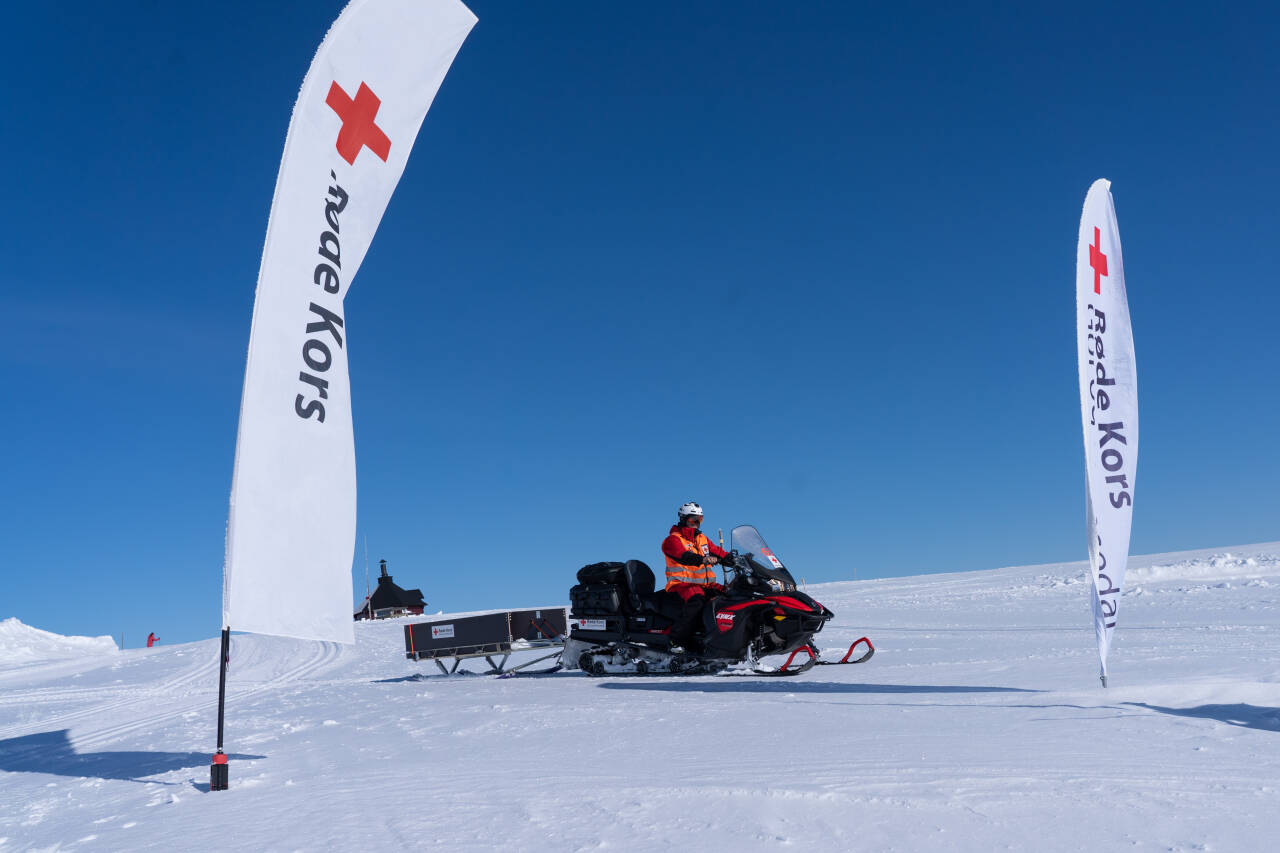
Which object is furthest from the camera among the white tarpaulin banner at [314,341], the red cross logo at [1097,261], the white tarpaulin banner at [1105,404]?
the red cross logo at [1097,261]

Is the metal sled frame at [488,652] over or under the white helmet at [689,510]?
under

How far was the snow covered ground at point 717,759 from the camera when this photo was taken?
309 centimetres

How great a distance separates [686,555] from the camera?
887cm

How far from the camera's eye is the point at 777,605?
8039 millimetres

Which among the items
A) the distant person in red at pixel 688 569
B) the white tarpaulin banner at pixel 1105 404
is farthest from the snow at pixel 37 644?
the white tarpaulin banner at pixel 1105 404

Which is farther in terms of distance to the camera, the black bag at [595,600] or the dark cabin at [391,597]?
the dark cabin at [391,597]

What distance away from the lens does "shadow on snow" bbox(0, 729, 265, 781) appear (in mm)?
4945

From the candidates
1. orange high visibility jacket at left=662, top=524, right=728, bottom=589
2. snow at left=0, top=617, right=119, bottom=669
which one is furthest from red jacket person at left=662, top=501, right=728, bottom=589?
snow at left=0, top=617, right=119, bottom=669

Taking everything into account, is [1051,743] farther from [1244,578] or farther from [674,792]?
[1244,578]

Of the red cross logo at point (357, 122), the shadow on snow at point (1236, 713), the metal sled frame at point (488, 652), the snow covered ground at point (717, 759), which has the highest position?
the red cross logo at point (357, 122)

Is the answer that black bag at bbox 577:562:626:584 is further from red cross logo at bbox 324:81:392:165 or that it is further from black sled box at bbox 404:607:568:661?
red cross logo at bbox 324:81:392:165

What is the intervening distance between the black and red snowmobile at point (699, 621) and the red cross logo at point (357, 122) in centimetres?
517

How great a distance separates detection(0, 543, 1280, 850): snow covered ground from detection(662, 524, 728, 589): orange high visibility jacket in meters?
1.07

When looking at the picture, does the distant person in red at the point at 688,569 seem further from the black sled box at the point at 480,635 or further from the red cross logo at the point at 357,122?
the red cross logo at the point at 357,122
